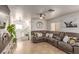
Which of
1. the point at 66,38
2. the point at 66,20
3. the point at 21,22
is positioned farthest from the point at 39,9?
the point at 66,38

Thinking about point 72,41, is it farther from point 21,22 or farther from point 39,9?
point 21,22

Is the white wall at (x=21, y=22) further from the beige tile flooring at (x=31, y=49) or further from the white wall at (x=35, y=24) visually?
the beige tile flooring at (x=31, y=49)

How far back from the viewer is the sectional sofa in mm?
2590

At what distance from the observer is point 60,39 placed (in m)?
2.75

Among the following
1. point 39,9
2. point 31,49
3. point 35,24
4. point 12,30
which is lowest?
point 31,49

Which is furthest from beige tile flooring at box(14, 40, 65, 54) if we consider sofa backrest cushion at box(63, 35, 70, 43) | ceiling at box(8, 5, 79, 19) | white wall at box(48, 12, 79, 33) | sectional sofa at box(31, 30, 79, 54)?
ceiling at box(8, 5, 79, 19)

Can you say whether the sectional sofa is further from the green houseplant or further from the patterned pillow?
the green houseplant

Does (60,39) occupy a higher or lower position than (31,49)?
higher

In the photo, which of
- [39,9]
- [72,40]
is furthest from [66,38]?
[39,9]

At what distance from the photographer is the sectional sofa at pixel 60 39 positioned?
2590 mm

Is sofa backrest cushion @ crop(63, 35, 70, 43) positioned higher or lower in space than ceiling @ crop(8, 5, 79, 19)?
lower

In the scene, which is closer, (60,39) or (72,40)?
(72,40)

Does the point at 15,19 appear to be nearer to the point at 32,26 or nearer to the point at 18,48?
the point at 32,26
